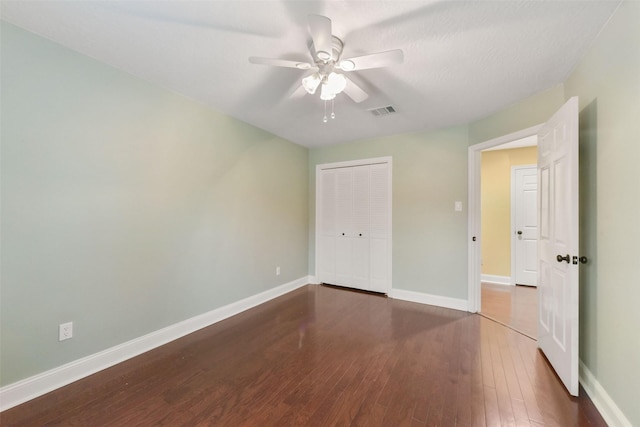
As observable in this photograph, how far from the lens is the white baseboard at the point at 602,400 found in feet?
4.59

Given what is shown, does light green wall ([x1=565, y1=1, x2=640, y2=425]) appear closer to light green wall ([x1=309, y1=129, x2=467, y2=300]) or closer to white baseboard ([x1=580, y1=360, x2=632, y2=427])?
white baseboard ([x1=580, y1=360, x2=632, y2=427])

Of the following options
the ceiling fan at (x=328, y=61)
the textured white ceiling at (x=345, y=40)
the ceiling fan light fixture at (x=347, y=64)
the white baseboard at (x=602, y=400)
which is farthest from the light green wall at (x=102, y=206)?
the white baseboard at (x=602, y=400)

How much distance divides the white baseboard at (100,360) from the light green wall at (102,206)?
0.20 ft

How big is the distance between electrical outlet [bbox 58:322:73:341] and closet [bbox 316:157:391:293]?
3161mm

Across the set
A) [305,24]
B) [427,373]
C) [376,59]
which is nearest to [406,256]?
[427,373]

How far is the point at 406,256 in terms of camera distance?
3.65 meters

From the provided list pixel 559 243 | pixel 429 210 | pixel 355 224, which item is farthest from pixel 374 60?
pixel 355 224

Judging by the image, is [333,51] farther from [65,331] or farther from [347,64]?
[65,331]

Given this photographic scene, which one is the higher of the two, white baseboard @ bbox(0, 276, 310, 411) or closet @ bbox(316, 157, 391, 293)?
closet @ bbox(316, 157, 391, 293)

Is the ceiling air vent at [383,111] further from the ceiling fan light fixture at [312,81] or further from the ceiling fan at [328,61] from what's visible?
the ceiling fan light fixture at [312,81]

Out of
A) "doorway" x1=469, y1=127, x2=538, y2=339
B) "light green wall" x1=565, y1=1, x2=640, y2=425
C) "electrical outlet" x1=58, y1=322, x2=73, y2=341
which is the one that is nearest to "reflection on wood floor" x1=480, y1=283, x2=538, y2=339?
"doorway" x1=469, y1=127, x2=538, y2=339

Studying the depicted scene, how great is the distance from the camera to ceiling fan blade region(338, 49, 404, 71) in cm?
147

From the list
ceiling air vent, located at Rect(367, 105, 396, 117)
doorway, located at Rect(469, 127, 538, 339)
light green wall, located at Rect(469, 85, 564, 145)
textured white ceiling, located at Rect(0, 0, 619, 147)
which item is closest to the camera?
textured white ceiling, located at Rect(0, 0, 619, 147)

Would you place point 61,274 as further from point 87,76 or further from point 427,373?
point 427,373
